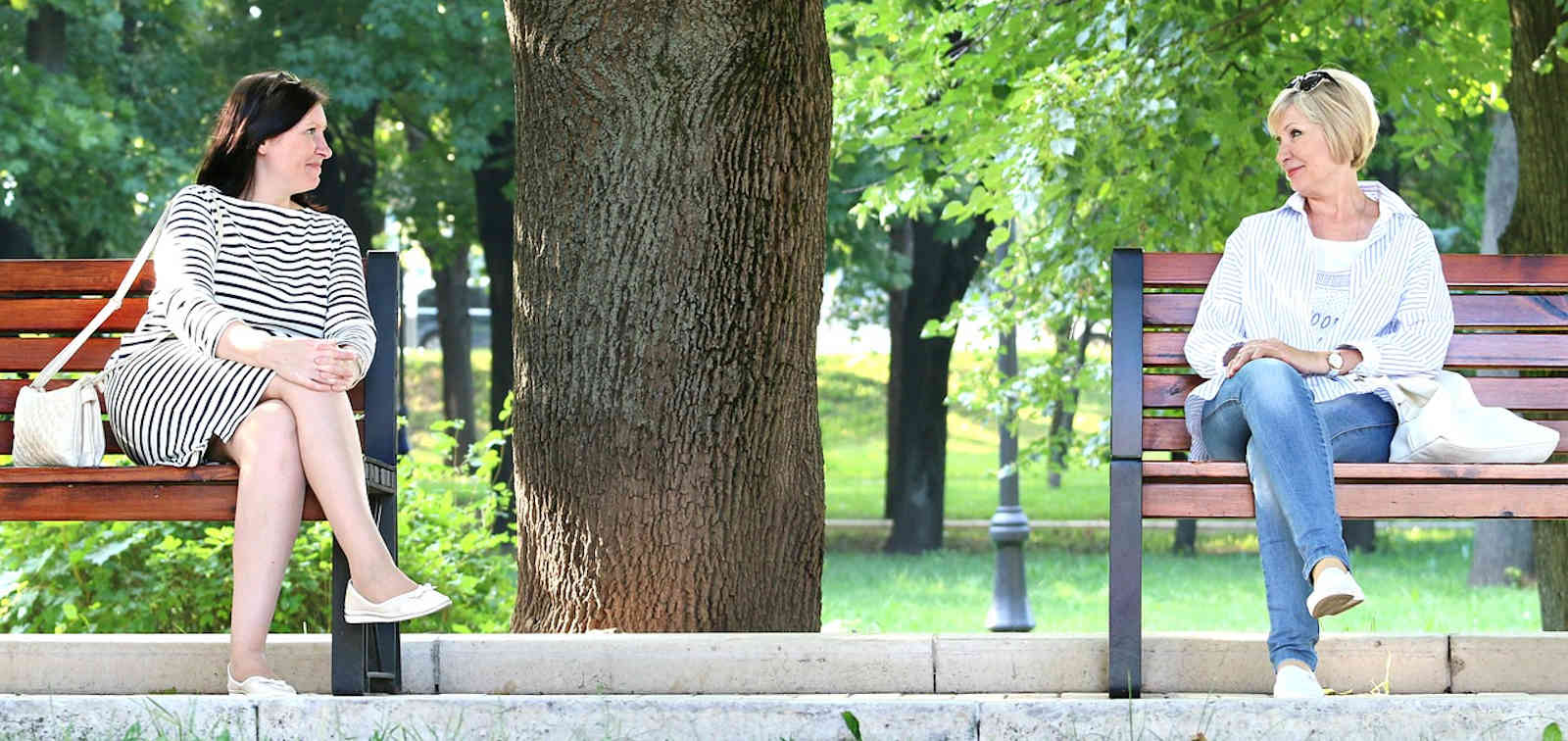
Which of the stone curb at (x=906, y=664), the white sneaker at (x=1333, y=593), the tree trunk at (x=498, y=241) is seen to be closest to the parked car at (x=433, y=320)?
the tree trunk at (x=498, y=241)

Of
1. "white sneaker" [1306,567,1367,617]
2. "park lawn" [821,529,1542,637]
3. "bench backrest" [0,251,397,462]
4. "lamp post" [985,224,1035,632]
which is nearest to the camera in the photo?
"white sneaker" [1306,567,1367,617]

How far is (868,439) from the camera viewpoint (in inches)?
1484

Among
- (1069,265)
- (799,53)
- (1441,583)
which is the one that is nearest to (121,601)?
(799,53)

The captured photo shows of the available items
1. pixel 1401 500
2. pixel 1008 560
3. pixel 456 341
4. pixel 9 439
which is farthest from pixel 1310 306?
pixel 456 341

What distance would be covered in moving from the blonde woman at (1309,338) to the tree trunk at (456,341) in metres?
16.8

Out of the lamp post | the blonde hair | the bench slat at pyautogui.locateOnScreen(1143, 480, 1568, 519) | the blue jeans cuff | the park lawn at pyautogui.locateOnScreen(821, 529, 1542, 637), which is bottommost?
the park lawn at pyautogui.locateOnScreen(821, 529, 1542, 637)

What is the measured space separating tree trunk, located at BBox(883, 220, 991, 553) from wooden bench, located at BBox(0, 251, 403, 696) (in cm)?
1417

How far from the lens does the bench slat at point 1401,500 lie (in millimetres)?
4035

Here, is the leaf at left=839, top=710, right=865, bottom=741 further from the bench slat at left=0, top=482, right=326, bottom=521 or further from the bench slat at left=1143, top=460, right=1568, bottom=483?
the bench slat at left=0, top=482, right=326, bottom=521

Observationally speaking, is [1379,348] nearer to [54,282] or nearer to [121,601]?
[54,282]

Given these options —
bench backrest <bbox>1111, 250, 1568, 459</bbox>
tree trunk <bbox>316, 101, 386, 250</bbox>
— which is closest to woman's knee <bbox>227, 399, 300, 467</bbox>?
bench backrest <bbox>1111, 250, 1568, 459</bbox>

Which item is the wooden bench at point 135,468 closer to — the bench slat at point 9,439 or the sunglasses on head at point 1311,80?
the bench slat at point 9,439

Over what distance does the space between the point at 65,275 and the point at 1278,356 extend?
113 inches

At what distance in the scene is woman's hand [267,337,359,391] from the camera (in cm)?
401
